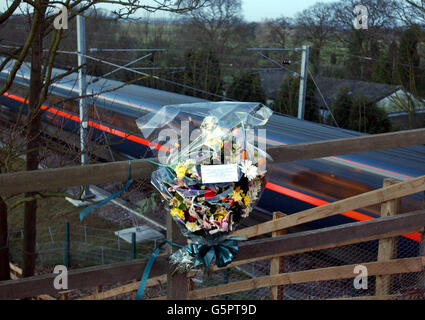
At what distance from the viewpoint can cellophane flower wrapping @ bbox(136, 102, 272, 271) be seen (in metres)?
2.09

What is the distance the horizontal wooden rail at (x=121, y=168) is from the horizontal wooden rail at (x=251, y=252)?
0.39 metres

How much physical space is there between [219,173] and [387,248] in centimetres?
188

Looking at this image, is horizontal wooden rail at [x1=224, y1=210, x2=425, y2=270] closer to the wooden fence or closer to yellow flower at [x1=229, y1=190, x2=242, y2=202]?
the wooden fence

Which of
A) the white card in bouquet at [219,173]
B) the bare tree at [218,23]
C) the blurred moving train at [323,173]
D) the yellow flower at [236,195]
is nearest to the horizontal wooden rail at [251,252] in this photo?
the yellow flower at [236,195]

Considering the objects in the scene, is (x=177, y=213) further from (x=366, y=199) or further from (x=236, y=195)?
(x=366, y=199)

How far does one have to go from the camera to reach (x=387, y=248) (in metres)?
3.45

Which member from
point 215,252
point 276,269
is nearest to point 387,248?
point 276,269

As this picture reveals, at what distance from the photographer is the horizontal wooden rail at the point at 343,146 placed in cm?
255

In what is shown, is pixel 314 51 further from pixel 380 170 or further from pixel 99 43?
pixel 380 170

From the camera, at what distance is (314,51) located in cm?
1672

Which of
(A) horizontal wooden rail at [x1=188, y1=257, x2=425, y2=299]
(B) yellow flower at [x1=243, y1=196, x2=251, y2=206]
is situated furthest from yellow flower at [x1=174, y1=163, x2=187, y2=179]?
(A) horizontal wooden rail at [x1=188, y1=257, x2=425, y2=299]

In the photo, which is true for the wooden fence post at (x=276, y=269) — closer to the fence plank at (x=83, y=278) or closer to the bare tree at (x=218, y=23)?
the fence plank at (x=83, y=278)

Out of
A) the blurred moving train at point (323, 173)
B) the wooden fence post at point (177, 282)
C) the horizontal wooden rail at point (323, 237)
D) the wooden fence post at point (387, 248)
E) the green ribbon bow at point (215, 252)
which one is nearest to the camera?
the green ribbon bow at point (215, 252)

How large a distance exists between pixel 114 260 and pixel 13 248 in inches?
84.3
